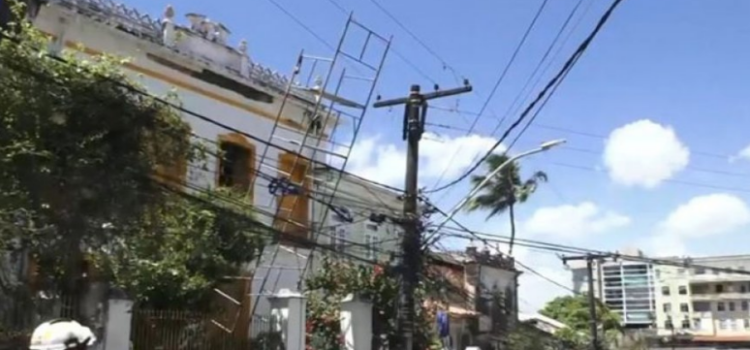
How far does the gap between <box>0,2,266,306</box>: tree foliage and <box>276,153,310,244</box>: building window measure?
22.6 ft

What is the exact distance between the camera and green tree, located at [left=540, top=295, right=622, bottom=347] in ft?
125

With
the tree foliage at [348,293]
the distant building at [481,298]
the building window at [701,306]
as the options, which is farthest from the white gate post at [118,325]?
the building window at [701,306]

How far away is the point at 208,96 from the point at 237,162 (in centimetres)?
169

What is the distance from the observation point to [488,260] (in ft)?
98.3

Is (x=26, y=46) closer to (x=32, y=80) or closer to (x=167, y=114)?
(x=32, y=80)

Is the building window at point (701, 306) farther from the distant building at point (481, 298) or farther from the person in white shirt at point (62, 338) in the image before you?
the person in white shirt at point (62, 338)

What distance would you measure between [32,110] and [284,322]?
264 inches

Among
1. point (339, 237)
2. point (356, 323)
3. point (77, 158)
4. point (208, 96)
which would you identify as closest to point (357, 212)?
point (339, 237)

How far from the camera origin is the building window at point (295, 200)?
19.8 meters

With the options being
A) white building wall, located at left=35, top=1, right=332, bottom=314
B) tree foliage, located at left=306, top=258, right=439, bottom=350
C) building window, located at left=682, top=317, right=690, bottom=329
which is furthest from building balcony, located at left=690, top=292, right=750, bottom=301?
white building wall, located at left=35, top=1, right=332, bottom=314

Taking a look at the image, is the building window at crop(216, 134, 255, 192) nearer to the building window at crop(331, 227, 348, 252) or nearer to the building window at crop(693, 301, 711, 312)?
the building window at crop(331, 227, 348, 252)

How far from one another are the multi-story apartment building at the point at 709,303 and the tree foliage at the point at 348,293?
50110 mm

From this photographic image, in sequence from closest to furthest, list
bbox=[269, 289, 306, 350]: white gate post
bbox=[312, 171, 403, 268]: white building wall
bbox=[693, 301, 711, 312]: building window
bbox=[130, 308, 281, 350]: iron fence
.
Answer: bbox=[130, 308, 281, 350]: iron fence, bbox=[269, 289, 306, 350]: white gate post, bbox=[312, 171, 403, 268]: white building wall, bbox=[693, 301, 711, 312]: building window

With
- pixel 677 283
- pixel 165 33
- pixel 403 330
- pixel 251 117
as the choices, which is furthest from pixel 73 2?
pixel 677 283
